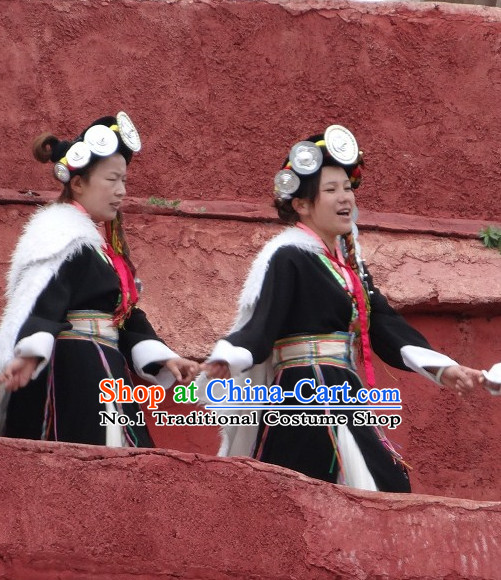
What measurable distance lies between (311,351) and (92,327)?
89 centimetres

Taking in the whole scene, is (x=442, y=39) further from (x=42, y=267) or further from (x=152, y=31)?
(x=42, y=267)

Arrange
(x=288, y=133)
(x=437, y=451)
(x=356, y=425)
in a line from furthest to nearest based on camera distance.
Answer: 1. (x=288, y=133)
2. (x=437, y=451)
3. (x=356, y=425)

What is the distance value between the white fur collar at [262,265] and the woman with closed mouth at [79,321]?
29cm

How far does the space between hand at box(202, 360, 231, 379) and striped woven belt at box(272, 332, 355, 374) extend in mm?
417

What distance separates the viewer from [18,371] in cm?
A: 706

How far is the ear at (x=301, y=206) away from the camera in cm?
785

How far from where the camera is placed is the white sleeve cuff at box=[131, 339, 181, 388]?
25.2ft

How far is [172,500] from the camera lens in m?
6.50

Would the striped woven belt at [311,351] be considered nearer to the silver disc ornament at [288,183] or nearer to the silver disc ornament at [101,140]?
the silver disc ornament at [288,183]

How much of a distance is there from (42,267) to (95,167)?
605 mm

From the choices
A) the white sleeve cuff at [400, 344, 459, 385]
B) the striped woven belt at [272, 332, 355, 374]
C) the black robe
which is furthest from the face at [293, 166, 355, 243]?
the white sleeve cuff at [400, 344, 459, 385]

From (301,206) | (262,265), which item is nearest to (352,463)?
(262,265)

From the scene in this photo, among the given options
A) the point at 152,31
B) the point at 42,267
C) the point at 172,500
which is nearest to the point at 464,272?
the point at 152,31

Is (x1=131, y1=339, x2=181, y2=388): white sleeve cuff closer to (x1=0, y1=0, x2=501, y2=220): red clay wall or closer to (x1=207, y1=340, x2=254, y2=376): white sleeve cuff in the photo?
(x1=207, y1=340, x2=254, y2=376): white sleeve cuff
